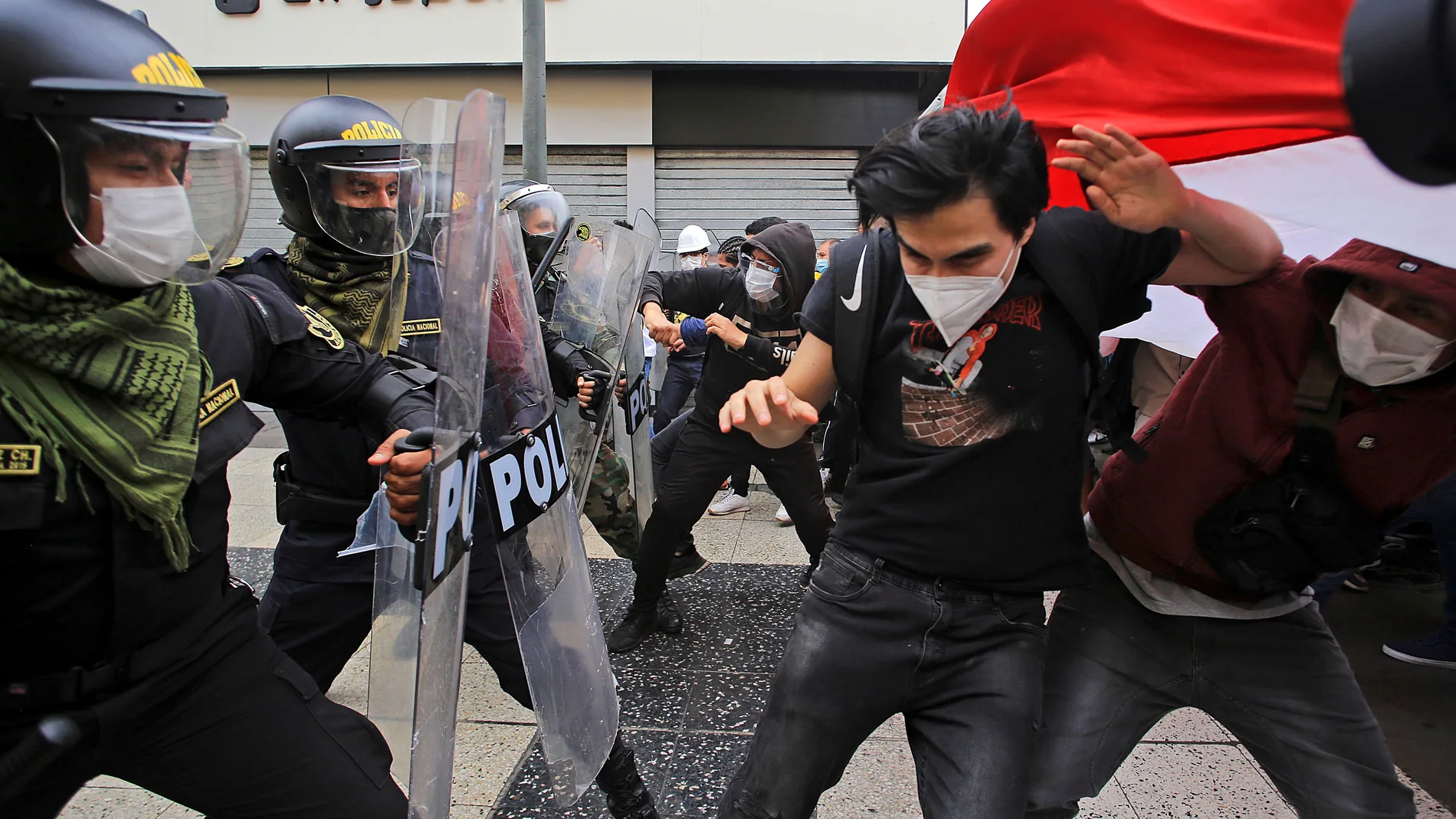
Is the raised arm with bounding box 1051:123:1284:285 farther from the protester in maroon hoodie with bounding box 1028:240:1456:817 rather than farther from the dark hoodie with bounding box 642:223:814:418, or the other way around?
the dark hoodie with bounding box 642:223:814:418

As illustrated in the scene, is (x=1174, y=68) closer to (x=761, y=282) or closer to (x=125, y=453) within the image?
(x=125, y=453)

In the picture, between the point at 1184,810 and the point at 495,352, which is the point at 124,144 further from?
the point at 1184,810

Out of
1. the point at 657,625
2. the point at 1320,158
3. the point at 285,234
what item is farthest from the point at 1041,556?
the point at 285,234

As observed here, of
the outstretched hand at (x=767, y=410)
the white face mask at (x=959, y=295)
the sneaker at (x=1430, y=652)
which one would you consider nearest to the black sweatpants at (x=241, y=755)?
the outstretched hand at (x=767, y=410)

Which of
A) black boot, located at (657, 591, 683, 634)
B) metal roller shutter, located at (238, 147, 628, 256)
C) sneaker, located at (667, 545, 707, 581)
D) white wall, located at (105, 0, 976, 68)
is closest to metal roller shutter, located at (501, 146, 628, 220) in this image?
metal roller shutter, located at (238, 147, 628, 256)

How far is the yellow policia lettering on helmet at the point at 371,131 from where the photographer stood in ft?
8.00

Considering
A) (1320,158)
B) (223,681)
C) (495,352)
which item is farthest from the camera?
(495,352)

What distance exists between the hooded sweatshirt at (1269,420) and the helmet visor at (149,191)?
1.79 m

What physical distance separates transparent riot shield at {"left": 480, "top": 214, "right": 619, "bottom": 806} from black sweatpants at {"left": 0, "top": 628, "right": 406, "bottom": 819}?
1.52 ft

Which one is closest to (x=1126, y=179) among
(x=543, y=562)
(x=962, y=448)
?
(x=962, y=448)

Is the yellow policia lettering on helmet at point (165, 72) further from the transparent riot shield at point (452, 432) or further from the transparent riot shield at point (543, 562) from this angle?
the transparent riot shield at point (543, 562)

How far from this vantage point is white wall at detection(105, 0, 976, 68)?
924 cm

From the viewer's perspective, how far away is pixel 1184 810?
8.27ft

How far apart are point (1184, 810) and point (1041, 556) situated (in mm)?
1440
